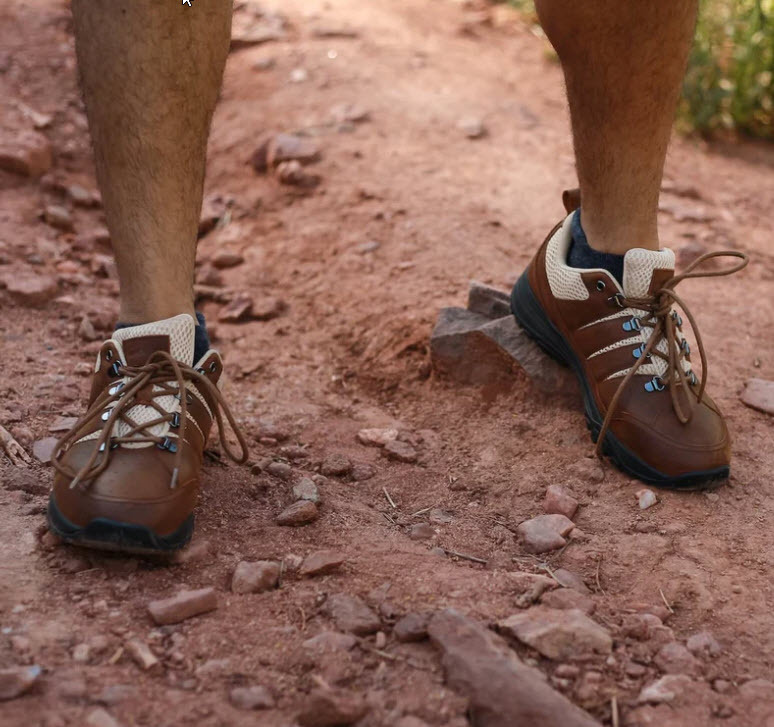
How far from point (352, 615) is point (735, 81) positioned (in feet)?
11.3

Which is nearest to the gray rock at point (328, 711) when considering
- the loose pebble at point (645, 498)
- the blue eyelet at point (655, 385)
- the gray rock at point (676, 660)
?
the gray rock at point (676, 660)

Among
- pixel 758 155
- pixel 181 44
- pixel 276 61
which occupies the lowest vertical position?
pixel 758 155

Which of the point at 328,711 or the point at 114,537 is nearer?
the point at 328,711

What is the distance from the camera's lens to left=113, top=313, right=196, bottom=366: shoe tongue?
1.68 m

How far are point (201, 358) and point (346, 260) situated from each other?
46.9 inches

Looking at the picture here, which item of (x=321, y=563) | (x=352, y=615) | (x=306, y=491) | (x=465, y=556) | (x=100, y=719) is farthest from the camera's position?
(x=306, y=491)

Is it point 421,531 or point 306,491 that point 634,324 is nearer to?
point 421,531

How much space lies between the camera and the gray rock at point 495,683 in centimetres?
124

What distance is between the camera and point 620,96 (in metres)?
1.93

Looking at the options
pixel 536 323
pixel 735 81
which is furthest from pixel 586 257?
pixel 735 81

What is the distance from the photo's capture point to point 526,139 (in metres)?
3.77

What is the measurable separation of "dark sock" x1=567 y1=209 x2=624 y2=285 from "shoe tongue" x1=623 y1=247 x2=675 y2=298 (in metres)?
0.05

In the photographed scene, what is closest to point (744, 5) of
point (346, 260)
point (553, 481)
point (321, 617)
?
point (346, 260)

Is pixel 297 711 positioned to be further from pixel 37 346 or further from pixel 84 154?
pixel 84 154
